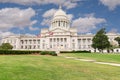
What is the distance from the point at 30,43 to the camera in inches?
6644

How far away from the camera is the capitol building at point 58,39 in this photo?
15462cm

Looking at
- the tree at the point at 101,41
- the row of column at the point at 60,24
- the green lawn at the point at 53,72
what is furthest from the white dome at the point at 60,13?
the green lawn at the point at 53,72

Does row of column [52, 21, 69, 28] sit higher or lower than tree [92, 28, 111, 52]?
higher

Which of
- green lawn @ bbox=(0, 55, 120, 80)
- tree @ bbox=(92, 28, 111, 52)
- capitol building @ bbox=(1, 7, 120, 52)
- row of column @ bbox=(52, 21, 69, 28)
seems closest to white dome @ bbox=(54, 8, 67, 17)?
A: capitol building @ bbox=(1, 7, 120, 52)

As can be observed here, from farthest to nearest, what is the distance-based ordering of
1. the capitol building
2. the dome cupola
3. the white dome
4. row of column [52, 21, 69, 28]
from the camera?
the white dome → row of column [52, 21, 69, 28] → the dome cupola → the capitol building

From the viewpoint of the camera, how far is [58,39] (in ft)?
509

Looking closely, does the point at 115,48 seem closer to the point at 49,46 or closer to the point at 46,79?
the point at 49,46

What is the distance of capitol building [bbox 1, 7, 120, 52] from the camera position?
507 feet

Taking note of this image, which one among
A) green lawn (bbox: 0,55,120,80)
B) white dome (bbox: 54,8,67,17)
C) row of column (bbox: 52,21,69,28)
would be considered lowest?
green lawn (bbox: 0,55,120,80)

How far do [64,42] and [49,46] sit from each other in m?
10.7

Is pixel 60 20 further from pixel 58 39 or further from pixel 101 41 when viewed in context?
pixel 101 41

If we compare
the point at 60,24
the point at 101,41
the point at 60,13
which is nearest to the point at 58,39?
the point at 60,24

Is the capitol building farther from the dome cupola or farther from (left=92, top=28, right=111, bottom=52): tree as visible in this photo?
(left=92, top=28, right=111, bottom=52): tree

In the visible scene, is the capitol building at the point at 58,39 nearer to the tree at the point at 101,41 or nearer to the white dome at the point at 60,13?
the white dome at the point at 60,13
